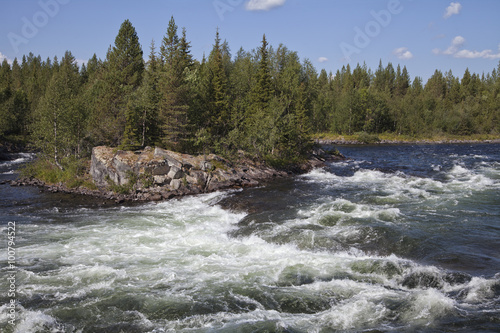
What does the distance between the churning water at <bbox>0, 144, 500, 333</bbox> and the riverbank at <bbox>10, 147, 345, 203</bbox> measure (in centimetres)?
335

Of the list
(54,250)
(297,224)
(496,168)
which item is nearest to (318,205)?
(297,224)

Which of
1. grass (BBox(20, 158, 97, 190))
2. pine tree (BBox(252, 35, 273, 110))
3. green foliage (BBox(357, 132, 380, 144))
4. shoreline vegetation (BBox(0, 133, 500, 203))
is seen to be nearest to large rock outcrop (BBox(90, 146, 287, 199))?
shoreline vegetation (BBox(0, 133, 500, 203))

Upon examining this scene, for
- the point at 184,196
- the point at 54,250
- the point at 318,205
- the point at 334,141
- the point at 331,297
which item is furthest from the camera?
the point at 334,141

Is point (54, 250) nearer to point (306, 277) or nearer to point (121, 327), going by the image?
point (121, 327)

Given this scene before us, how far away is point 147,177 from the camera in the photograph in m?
36.8

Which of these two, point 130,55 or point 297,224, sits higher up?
point 130,55

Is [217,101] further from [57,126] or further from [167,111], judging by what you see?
[57,126]

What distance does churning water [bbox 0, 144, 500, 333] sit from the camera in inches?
535

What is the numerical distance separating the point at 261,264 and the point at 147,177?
2166 cm

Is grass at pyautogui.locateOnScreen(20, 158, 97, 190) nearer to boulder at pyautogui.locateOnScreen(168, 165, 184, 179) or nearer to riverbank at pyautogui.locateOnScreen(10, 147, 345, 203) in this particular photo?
riverbank at pyautogui.locateOnScreen(10, 147, 345, 203)

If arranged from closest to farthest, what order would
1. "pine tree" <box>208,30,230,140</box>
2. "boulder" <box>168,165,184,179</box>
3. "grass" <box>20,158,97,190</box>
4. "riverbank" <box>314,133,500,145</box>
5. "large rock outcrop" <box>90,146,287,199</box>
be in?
"large rock outcrop" <box>90,146,287,199</box> → "boulder" <box>168,165,184,179</box> → "grass" <box>20,158,97,190</box> → "pine tree" <box>208,30,230,140</box> → "riverbank" <box>314,133,500,145</box>

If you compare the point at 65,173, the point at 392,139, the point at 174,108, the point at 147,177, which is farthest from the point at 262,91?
the point at 392,139

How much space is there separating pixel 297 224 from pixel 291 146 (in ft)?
105

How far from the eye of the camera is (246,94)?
2530 inches
